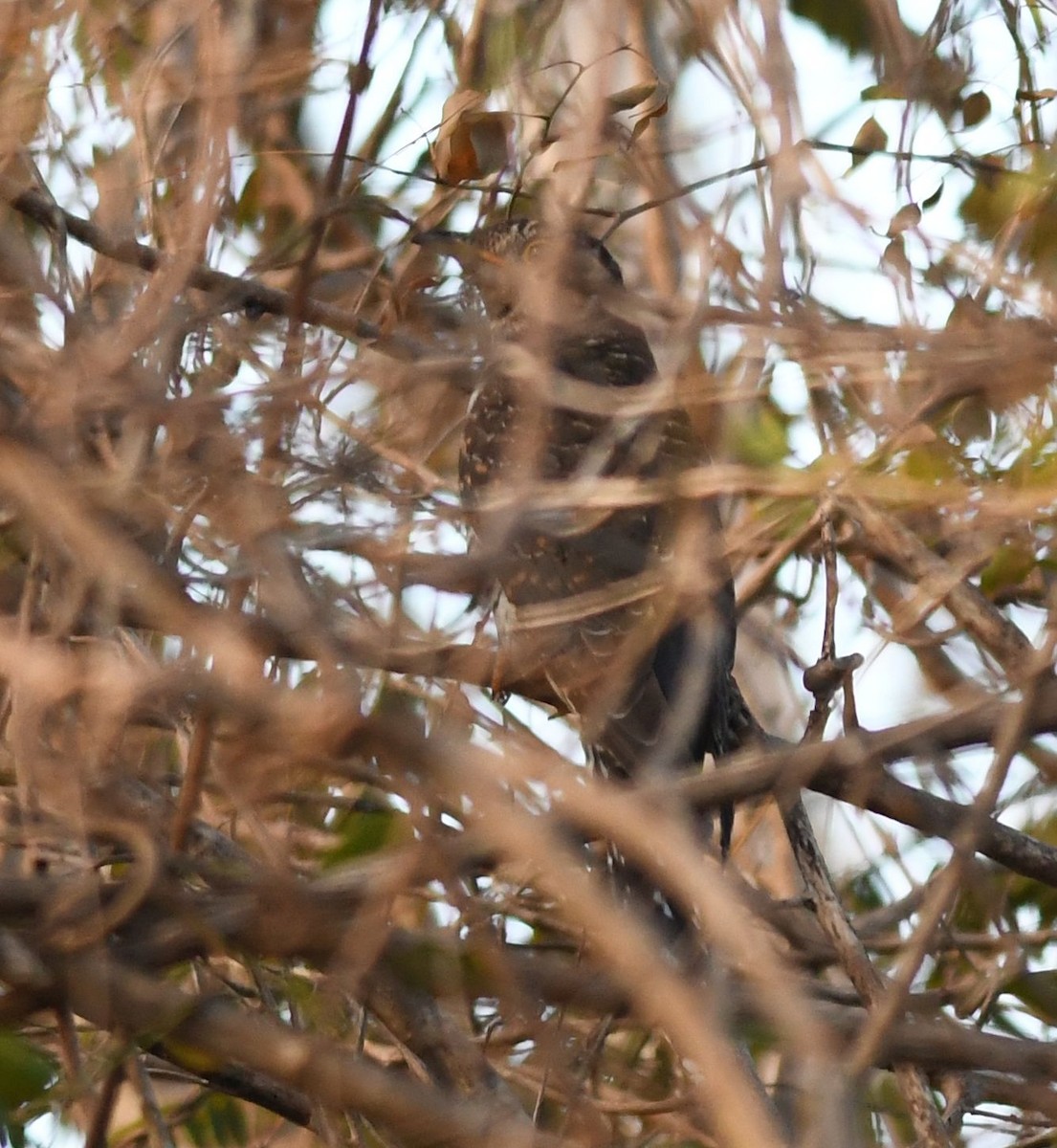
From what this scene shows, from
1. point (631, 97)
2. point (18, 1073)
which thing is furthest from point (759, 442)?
point (18, 1073)

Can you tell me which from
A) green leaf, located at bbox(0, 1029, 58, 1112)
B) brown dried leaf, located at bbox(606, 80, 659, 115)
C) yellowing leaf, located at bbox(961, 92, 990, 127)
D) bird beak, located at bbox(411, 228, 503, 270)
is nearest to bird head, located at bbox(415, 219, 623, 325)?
bird beak, located at bbox(411, 228, 503, 270)

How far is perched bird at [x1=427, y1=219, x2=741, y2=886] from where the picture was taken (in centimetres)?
260

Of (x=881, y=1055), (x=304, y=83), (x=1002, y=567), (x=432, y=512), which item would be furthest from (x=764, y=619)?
(x=881, y=1055)

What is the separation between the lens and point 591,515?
10.2 ft

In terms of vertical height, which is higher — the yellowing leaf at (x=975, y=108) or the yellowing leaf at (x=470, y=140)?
the yellowing leaf at (x=975, y=108)

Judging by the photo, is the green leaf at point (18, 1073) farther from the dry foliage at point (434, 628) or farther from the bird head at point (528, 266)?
the bird head at point (528, 266)

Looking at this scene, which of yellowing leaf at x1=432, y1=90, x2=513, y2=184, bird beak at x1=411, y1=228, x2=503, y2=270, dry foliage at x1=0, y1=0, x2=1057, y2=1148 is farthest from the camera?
bird beak at x1=411, y1=228, x2=503, y2=270

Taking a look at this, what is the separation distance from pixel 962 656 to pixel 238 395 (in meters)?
1.26

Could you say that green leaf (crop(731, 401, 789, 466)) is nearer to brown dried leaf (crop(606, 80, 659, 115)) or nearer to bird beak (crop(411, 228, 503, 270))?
brown dried leaf (crop(606, 80, 659, 115))

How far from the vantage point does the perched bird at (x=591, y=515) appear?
2.60m

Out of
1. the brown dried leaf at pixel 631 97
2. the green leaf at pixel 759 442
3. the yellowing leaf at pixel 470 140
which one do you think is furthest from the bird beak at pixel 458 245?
the green leaf at pixel 759 442

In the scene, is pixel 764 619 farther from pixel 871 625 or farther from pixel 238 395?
pixel 238 395

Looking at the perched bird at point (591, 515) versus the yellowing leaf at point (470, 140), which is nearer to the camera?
the perched bird at point (591, 515)

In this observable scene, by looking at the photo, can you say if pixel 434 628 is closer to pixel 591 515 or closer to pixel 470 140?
pixel 591 515
